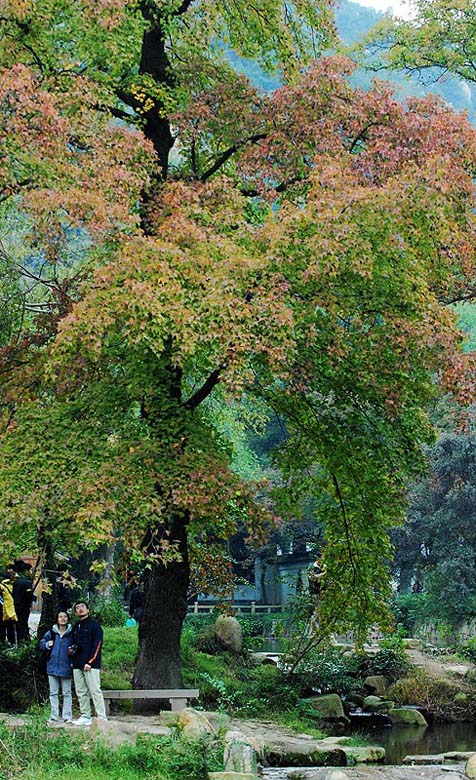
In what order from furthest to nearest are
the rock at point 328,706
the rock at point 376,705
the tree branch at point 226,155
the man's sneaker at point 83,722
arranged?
the rock at point 376,705 < the rock at point 328,706 < the tree branch at point 226,155 < the man's sneaker at point 83,722

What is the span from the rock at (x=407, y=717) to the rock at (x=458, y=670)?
2.86 m

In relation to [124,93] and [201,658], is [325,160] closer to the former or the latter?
[124,93]

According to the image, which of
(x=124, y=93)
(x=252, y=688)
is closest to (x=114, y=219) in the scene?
(x=124, y=93)

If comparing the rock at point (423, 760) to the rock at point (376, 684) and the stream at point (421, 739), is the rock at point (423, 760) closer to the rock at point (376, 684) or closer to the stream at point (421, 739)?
the stream at point (421, 739)

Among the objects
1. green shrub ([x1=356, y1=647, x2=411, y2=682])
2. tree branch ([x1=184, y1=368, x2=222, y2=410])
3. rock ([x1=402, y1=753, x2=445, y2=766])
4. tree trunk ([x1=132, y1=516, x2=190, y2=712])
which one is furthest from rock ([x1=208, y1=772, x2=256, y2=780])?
green shrub ([x1=356, y1=647, x2=411, y2=682])

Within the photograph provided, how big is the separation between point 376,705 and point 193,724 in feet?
29.7

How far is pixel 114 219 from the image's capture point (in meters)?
13.2

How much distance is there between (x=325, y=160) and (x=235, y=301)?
2.86m

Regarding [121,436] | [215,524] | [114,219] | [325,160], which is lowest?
[215,524]

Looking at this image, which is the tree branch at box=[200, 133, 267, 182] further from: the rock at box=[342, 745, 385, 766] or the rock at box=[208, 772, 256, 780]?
the rock at box=[208, 772, 256, 780]

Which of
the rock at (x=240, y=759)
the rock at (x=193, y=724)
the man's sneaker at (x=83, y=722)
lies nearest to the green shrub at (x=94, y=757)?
the rock at (x=240, y=759)

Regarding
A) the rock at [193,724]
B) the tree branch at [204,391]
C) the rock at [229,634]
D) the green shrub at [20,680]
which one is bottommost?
the rock at [193,724]

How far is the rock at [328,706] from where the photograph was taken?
59.3 ft

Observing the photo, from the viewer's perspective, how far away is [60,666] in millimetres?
12414
